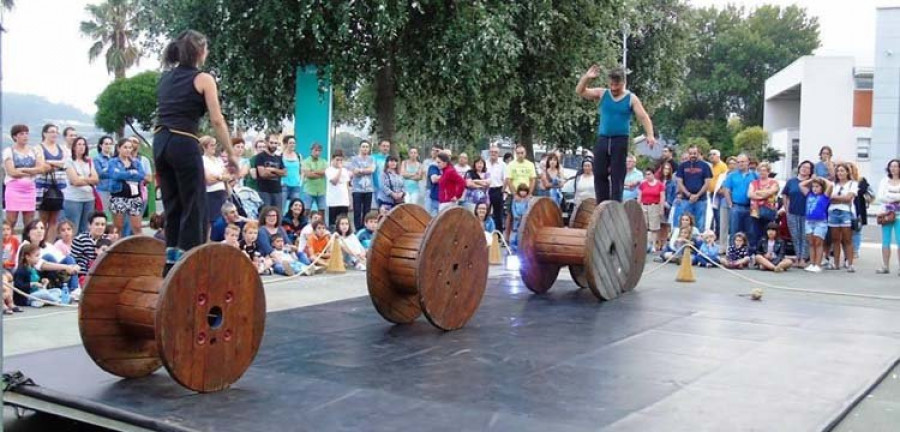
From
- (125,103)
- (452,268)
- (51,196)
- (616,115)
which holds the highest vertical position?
(125,103)

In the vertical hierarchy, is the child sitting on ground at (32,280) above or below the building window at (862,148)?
below

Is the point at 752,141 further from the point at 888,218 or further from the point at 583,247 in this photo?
the point at 583,247

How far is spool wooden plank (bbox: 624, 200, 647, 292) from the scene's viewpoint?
8969mm

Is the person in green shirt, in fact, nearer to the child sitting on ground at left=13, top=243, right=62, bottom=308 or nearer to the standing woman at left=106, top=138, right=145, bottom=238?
the standing woman at left=106, top=138, right=145, bottom=238

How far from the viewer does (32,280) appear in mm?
8102

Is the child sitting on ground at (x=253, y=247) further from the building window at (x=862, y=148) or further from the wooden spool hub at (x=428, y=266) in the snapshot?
the building window at (x=862, y=148)

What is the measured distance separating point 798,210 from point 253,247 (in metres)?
7.39

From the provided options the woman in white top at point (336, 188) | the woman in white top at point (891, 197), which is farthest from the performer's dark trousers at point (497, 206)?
the woman in white top at point (891, 197)

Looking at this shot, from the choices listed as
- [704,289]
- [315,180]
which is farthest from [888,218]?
[315,180]

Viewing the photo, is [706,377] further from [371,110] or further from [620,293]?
[371,110]

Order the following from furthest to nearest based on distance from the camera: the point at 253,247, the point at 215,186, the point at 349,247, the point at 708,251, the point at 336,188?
the point at 336,188
the point at 708,251
the point at 349,247
the point at 215,186
the point at 253,247

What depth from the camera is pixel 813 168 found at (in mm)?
12711

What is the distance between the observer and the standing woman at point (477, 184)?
14109 millimetres

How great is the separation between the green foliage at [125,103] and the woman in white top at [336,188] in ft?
64.1
